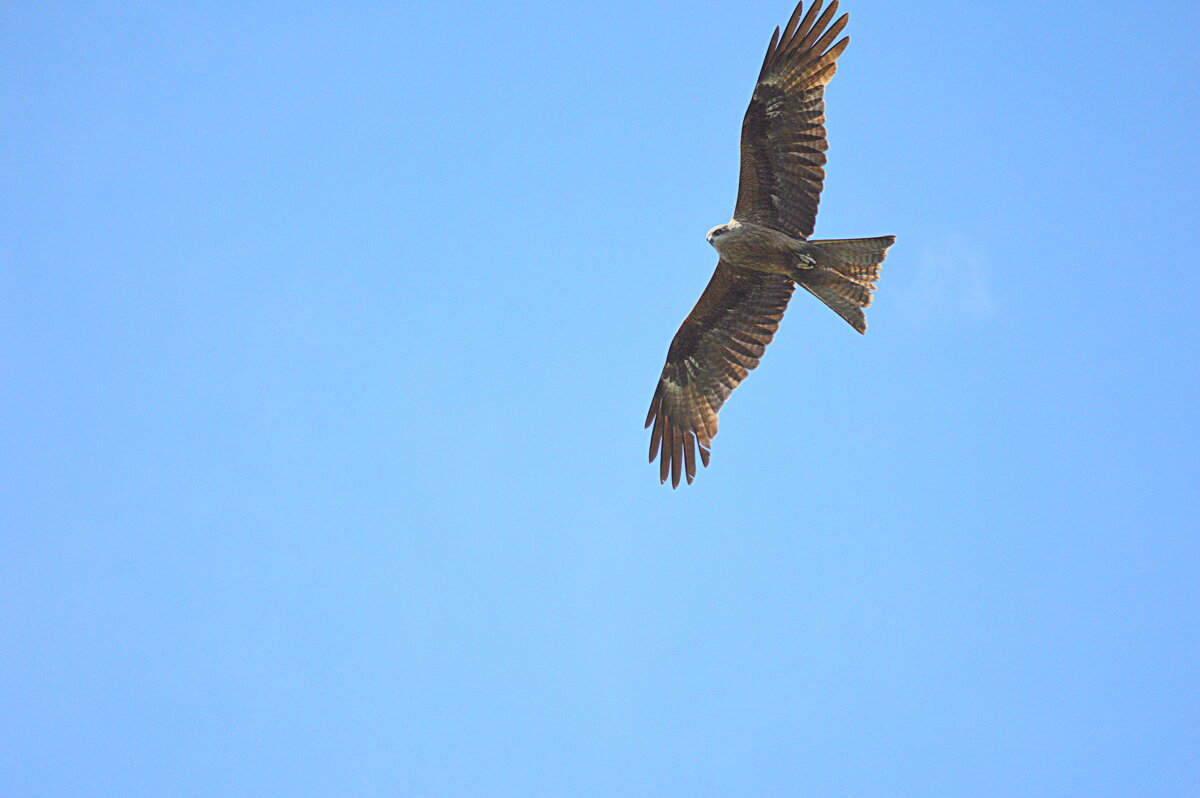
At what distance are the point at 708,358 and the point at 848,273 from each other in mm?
2122

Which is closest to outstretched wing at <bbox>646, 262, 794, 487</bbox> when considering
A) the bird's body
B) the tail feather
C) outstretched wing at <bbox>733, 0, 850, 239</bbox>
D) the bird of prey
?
the bird of prey

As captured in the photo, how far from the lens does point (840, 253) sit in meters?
10.1

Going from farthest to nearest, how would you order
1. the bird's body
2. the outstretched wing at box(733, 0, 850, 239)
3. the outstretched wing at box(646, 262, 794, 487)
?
1. the outstretched wing at box(646, 262, 794, 487)
2. the bird's body
3. the outstretched wing at box(733, 0, 850, 239)

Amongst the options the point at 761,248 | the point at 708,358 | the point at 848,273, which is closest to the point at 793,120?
the point at 761,248

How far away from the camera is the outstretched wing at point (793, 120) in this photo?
391 inches

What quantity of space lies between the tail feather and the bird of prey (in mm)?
10

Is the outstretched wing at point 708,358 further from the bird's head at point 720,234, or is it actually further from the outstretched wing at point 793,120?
the outstretched wing at point 793,120

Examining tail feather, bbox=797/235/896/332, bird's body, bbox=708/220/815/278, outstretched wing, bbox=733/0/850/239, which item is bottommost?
tail feather, bbox=797/235/896/332

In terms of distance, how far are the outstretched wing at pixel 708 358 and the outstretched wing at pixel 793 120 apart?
107 cm

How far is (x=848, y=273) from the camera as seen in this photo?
33.7 feet

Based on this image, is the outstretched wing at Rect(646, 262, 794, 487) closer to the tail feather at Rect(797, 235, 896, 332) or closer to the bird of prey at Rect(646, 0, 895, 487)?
the bird of prey at Rect(646, 0, 895, 487)

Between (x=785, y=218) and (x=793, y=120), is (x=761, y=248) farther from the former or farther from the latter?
(x=793, y=120)

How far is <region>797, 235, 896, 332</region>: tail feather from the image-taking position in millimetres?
10000

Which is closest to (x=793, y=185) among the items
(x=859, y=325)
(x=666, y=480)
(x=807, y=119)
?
(x=807, y=119)
